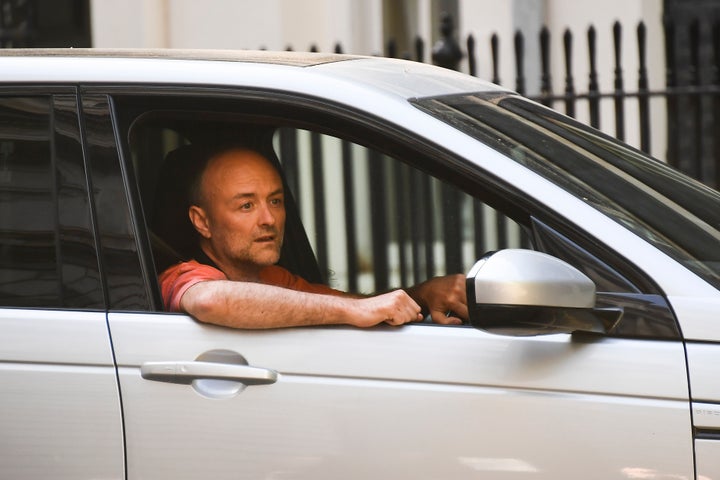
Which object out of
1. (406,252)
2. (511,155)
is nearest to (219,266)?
(511,155)

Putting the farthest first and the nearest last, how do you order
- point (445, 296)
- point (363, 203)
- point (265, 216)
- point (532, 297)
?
1. point (363, 203)
2. point (445, 296)
3. point (265, 216)
4. point (532, 297)

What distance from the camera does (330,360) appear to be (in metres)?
2.69

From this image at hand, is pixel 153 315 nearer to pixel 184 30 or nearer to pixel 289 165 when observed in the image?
pixel 289 165

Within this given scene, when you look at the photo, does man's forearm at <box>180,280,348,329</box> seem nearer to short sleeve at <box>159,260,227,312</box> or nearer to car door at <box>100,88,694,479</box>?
car door at <box>100,88,694,479</box>

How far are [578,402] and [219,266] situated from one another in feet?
3.73

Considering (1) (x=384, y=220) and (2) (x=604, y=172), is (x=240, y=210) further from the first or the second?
(1) (x=384, y=220)

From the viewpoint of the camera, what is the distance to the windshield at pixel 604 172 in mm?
2730

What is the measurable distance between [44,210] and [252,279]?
65 centimetres

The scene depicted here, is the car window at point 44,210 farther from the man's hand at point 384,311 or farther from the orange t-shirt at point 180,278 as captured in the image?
the man's hand at point 384,311

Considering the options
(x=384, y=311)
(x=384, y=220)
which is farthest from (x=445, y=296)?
(x=384, y=220)

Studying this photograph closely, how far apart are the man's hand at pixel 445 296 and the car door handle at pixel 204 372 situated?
2.56 feet

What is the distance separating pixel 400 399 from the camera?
104 inches

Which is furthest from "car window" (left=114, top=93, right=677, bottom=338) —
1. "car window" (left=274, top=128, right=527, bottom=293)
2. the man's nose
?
Answer: the man's nose

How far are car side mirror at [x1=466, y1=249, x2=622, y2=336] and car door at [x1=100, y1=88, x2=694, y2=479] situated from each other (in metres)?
0.06
